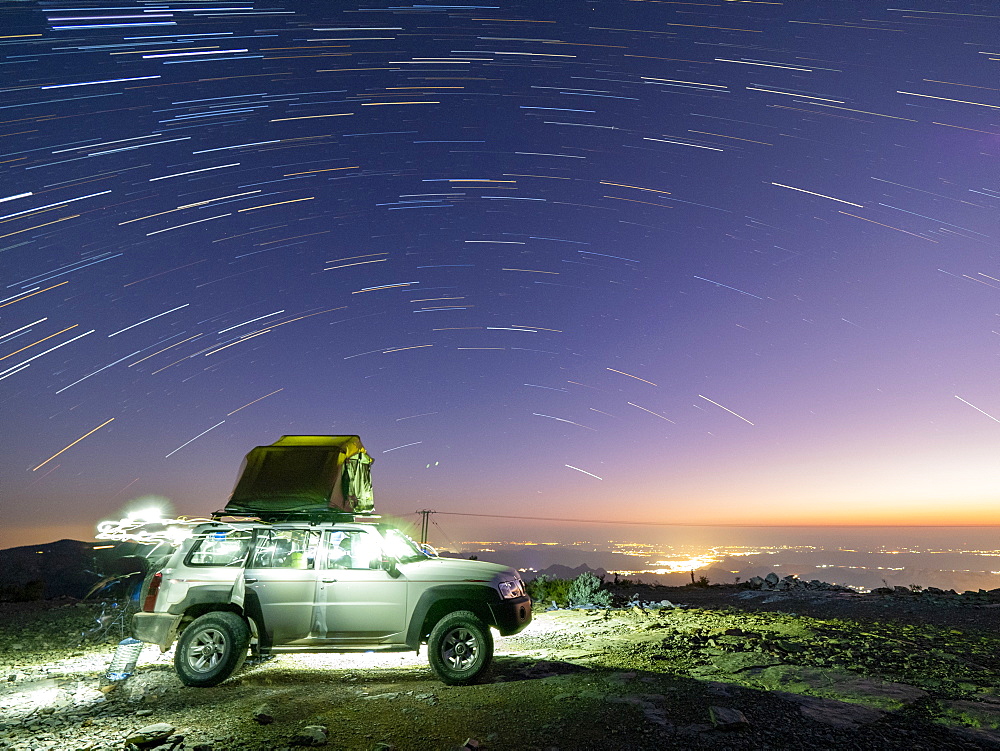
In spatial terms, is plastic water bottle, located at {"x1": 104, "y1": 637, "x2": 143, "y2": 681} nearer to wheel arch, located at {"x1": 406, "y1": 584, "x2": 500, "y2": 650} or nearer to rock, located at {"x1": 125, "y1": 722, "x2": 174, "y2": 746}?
rock, located at {"x1": 125, "y1": 722, "x2": 174, "y2": 746}

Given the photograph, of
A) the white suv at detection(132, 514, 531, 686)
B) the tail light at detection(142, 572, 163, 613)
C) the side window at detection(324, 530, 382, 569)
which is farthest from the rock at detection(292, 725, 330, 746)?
the tail light at detection(142, 572, 163, 613)

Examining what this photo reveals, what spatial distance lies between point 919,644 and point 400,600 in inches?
347

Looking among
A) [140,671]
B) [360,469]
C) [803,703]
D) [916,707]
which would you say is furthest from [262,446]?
[916,707]

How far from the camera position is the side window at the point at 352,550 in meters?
7.79

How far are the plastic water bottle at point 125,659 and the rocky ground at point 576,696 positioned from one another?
0.20 m

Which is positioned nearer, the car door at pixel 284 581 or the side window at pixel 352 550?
the car door at pixel 284 581

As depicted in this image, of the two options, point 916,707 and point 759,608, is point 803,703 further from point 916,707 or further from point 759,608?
point 759,608

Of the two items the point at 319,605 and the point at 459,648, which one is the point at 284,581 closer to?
the point at 319,605

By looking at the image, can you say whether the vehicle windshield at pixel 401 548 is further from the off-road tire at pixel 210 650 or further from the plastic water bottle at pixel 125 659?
the plastic water bottle at pixel 125 659

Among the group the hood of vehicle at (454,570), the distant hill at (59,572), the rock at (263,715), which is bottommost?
the distant hill at (59,572)

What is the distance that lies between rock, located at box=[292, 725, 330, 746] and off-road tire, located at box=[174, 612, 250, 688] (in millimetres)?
2384

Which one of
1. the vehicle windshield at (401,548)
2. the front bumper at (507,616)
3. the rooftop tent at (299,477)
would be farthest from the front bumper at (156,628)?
the rooftop tent at (299,477)

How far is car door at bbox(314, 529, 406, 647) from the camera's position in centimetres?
742

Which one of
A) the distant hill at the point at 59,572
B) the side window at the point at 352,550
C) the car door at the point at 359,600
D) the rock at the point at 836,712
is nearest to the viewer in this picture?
the rock at the point at 836,712
